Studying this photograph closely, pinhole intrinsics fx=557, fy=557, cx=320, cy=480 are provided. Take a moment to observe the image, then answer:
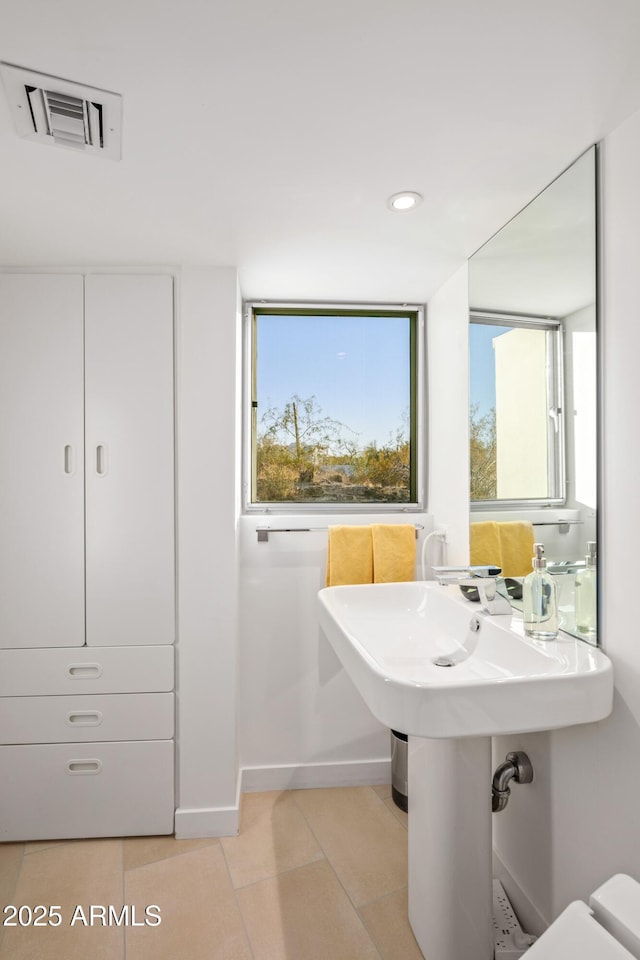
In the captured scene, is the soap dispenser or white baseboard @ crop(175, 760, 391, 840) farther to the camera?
white baseboard @ crop(175, 760, 391, 840)

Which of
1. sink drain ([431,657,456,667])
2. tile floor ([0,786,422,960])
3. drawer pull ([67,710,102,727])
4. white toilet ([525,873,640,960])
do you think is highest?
sink drain ([431,657,456,667])

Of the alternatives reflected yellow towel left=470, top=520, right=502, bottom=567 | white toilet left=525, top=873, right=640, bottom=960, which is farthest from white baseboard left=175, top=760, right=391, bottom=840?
white toilet left=525, top=873, right=640, bottom=960

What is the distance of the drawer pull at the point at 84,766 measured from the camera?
7.06ft

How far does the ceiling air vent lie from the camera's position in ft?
3.83

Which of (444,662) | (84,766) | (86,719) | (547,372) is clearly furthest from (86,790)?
(547,372)

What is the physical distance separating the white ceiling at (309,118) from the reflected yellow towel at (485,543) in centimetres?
102

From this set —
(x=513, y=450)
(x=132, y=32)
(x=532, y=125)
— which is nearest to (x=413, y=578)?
(x=513, y=450)

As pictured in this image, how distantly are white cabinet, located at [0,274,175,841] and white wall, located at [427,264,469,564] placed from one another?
1159 millimetres

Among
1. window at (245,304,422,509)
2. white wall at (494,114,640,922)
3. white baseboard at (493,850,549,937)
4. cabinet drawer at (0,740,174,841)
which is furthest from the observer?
window at (245,304,422,509)

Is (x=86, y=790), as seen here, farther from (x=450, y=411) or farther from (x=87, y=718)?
(x=450, y=411)

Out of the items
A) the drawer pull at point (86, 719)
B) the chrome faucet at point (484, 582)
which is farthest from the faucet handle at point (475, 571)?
the drawer pull at point (86, 719)

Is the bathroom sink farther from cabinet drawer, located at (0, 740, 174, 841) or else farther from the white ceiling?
the white ceiling

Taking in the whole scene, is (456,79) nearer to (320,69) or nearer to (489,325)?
(320,69)

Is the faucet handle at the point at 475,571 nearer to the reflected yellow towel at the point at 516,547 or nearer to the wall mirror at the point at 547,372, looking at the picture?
the reflected yellow towel at the point at 516,547
